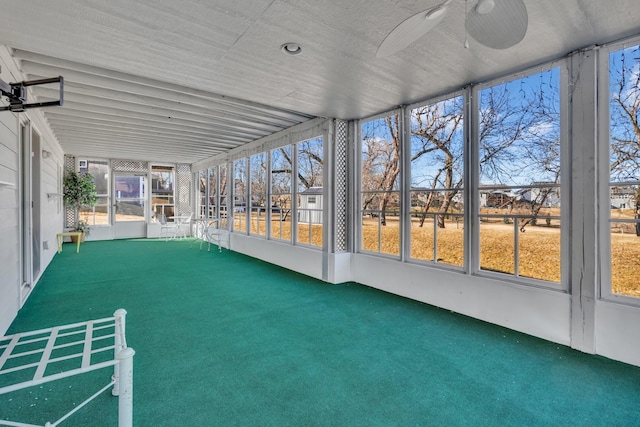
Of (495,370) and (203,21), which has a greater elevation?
(203,21)

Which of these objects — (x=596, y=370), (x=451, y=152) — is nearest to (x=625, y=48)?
(x=451, y=152)

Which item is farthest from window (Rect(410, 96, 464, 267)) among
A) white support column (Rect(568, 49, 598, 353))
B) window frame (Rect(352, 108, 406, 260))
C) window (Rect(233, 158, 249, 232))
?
window (Rect(233, 158, 249, 232))

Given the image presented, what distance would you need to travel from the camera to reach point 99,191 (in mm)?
10047

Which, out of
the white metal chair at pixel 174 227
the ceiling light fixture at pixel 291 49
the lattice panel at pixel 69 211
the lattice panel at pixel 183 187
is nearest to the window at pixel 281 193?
the ceiling light fixture at pixel 291 49

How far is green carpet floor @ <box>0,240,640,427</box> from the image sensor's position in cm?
187

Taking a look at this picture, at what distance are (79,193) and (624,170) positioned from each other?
1166 centimetres

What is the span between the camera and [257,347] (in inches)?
107

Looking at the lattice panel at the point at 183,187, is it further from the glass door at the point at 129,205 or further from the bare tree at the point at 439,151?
the bare tree at the point at 439,151

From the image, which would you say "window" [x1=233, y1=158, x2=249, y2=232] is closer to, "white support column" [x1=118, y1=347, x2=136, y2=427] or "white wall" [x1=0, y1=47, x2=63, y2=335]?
"white wall" [x1=0, y1=47, x2=63, y2=335]

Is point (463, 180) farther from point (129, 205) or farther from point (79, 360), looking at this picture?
point (129, 205)

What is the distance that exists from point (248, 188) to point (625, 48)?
6.70m

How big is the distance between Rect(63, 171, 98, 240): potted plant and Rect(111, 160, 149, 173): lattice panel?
867 millimetres

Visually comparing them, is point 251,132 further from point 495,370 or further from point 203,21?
point 495,370

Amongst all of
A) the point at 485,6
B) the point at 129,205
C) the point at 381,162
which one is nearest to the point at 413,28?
the point at 485,6
